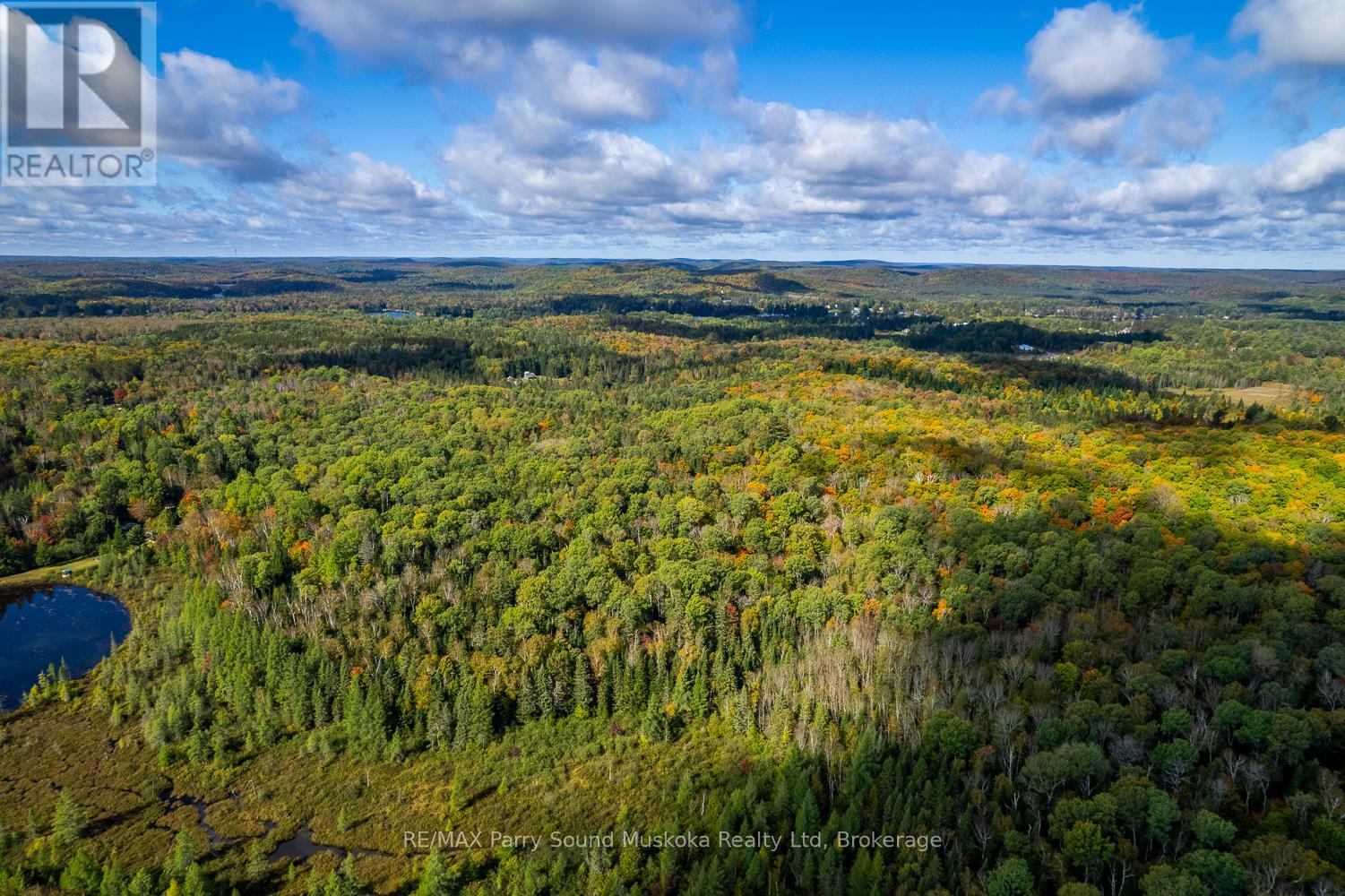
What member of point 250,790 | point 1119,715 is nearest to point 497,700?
point 250,790

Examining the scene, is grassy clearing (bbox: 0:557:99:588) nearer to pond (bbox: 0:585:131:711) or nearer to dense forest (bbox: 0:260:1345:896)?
pond (bbox: 0:585:131:711)

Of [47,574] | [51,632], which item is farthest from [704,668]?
[47,574]

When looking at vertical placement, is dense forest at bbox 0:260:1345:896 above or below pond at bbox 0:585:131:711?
above

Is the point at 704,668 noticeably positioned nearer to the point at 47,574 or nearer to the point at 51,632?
the point at 51,632

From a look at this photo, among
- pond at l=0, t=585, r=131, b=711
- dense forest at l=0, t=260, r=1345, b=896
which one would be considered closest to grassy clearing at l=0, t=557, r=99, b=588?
pond at l=0, t=585, r=131, b=711

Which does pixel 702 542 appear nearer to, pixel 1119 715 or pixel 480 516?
pixel 480 516

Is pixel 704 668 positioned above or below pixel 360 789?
above
